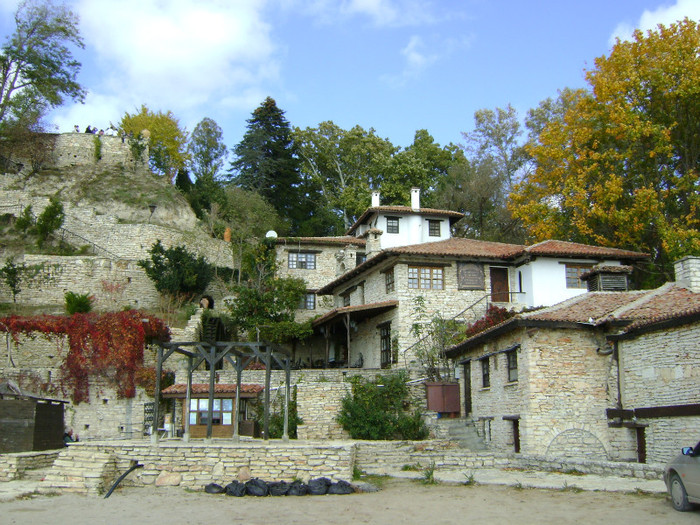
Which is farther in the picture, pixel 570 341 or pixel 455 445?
pixel 455 445

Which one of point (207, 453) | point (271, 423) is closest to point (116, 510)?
point (207, 453)

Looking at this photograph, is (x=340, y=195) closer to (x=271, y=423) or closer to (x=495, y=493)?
(x=271, y=423)

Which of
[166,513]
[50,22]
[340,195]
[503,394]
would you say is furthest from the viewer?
[340,195]

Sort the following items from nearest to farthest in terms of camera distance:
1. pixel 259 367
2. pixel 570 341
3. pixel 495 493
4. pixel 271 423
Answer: pixel 495 493, pixel 570 341, pixel 271 423, pixel 259 367

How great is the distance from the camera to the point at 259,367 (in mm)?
25297

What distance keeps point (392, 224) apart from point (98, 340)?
14.9m

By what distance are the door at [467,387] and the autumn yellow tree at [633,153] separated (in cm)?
1017

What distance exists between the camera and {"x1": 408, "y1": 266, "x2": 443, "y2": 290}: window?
82.0 ft

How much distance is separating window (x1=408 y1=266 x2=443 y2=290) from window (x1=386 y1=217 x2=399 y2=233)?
7.14 meters

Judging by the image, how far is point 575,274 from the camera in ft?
83.5

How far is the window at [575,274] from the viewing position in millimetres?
25375

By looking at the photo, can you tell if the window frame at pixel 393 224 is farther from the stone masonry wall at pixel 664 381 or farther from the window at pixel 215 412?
the stone masonry wall at pixel 664 381

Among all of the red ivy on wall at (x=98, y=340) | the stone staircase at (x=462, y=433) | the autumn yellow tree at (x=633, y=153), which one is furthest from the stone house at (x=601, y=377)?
the red ivy on wall at (x=98, y=340)

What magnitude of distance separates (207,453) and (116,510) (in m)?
2.88
